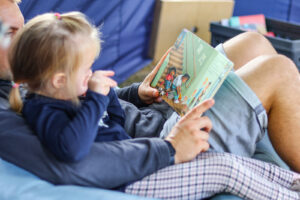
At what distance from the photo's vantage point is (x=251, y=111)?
31.8 inches

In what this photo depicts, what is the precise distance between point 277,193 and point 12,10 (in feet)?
2.31

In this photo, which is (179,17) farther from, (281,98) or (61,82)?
(61,82)

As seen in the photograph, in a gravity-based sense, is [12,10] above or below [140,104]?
above

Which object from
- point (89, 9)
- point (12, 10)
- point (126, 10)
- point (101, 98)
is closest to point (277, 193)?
point (101, 98)

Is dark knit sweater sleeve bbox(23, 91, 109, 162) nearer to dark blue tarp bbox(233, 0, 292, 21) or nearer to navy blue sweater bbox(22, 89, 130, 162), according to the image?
navy blue sweater bbox(22, 89, 130, 162)

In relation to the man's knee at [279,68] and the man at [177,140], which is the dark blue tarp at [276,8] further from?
the man's knee at [279,68]

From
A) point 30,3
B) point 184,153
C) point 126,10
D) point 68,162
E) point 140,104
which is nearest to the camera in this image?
point 68,162

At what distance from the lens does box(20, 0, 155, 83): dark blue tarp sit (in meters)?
1.63

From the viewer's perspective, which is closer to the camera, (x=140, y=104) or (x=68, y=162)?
(x=68, y=162)

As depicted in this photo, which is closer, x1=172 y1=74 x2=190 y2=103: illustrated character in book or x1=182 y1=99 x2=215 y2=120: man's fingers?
x1=182 y1=99 x2=215 y2=120: man's fingers

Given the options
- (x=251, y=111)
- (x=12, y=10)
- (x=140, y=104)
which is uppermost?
(x=12, y=10)

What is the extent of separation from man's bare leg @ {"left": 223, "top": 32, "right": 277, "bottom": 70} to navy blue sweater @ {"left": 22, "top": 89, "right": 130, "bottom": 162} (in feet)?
1.67

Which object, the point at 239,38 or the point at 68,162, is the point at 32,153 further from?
the point at 239,38

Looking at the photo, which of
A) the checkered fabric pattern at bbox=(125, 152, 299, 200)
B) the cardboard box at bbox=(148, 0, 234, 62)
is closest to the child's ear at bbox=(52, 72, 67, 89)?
the checkered fabric pattern at bbox=(125, 152, 299, 200)
